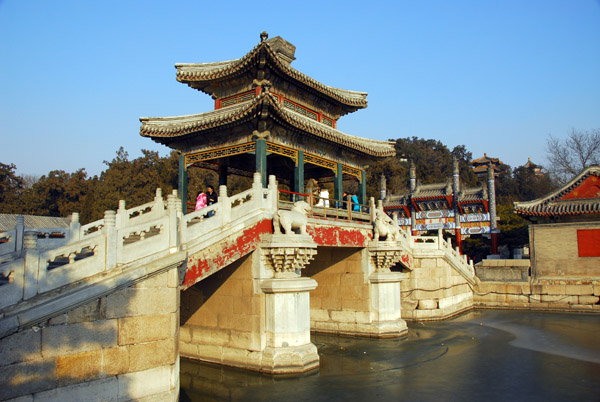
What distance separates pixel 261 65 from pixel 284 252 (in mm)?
6926

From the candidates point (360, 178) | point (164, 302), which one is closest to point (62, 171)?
point (360, 178)

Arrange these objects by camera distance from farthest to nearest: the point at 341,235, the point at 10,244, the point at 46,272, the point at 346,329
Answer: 1. the point at 346,329
2. the point at 341,235
3. the point at 10,244
4. the point at 46,272

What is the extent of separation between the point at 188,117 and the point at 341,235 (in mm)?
6950

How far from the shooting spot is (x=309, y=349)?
1158 cm

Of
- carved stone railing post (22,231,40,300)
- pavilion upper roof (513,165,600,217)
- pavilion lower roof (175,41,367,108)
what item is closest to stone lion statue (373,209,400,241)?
pavilion lower roof (175,41,367,108)

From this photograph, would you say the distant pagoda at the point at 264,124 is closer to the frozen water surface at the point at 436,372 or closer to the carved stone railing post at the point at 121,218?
the carved stone railing post at the point at 121,218

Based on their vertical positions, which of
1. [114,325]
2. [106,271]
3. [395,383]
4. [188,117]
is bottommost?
[395,383]

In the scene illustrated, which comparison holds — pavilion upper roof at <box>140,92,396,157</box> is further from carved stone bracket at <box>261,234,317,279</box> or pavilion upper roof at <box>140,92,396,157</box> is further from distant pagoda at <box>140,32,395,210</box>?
carved stone bracket at <box>261,234,317,279</box>

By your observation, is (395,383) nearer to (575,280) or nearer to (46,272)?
(46,272)

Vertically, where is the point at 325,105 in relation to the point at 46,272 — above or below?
above

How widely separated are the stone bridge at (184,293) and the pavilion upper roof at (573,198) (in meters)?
7.53

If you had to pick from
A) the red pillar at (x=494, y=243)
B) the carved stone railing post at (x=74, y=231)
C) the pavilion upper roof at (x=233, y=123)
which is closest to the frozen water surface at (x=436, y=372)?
the carved stone railing post at (x=74, y=231)

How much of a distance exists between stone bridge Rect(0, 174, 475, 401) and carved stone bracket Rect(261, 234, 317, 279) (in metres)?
0.03

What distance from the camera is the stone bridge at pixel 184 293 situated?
6.55 m
